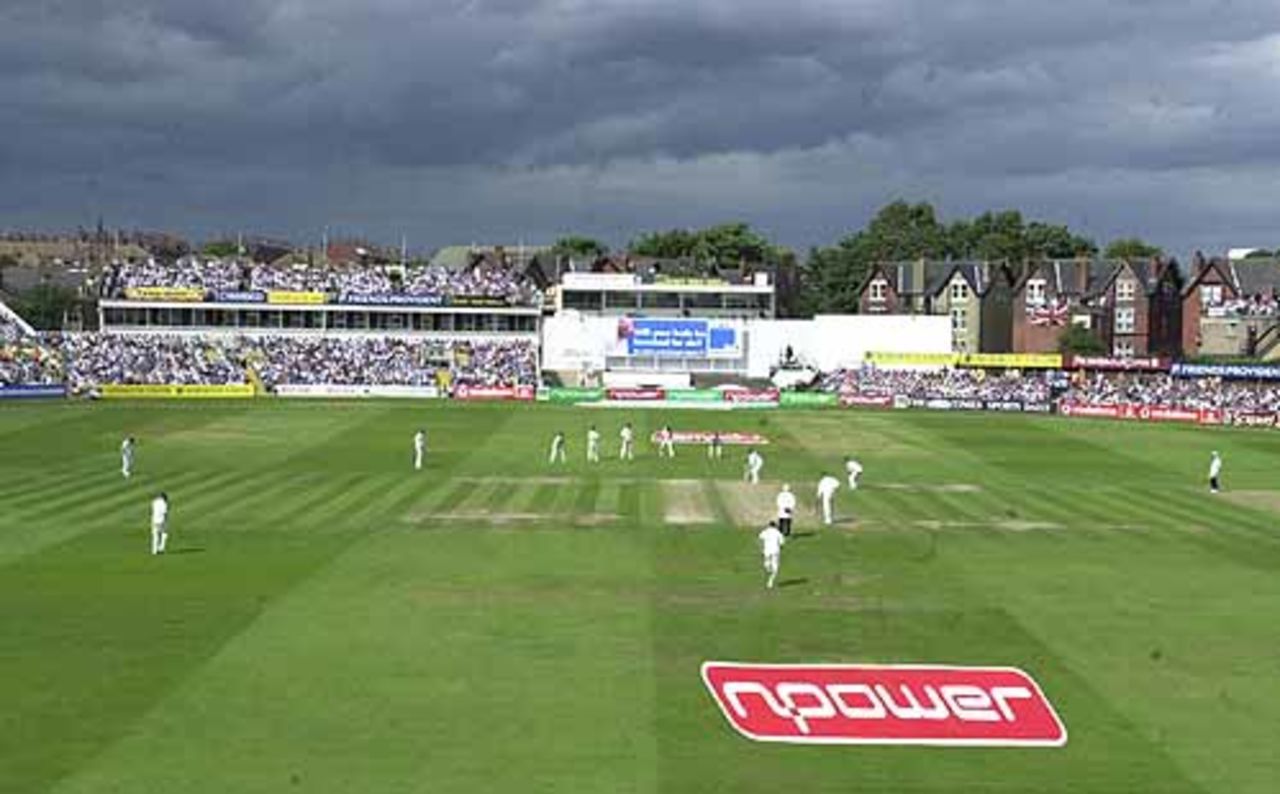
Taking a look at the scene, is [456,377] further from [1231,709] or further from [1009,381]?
[1231,709]

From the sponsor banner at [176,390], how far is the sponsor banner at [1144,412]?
55110mm

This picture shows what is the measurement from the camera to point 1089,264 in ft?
408

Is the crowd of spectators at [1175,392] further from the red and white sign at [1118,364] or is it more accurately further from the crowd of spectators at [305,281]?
the crowd of spectators at [305,281]

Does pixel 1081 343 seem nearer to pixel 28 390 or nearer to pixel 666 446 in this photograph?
pixel 666 446

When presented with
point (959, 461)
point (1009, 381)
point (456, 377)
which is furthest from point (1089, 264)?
point (959, 461)

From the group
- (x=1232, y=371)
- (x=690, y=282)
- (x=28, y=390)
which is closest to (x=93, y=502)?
(x=28, y=390)

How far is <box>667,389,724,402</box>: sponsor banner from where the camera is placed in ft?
310

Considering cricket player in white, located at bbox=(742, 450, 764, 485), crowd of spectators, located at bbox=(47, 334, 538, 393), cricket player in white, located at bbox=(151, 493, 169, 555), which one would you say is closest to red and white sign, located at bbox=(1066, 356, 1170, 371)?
crowd of spectators, located at bbox=(47, 334, 538, 393)

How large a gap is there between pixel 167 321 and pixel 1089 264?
3065 inches

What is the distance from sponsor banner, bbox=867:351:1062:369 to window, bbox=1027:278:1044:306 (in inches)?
646

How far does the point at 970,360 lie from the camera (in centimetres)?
10638

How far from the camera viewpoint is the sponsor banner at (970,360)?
104m

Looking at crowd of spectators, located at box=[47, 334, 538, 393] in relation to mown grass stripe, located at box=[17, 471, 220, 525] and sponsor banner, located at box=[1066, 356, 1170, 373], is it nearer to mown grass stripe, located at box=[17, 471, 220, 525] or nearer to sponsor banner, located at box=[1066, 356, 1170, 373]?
sponsor banner, located at box=[1066, 356, 1170, 373]

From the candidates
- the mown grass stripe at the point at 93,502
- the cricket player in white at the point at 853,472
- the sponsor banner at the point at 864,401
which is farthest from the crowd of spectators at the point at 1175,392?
the mown grass stripe at the point at 93,502
